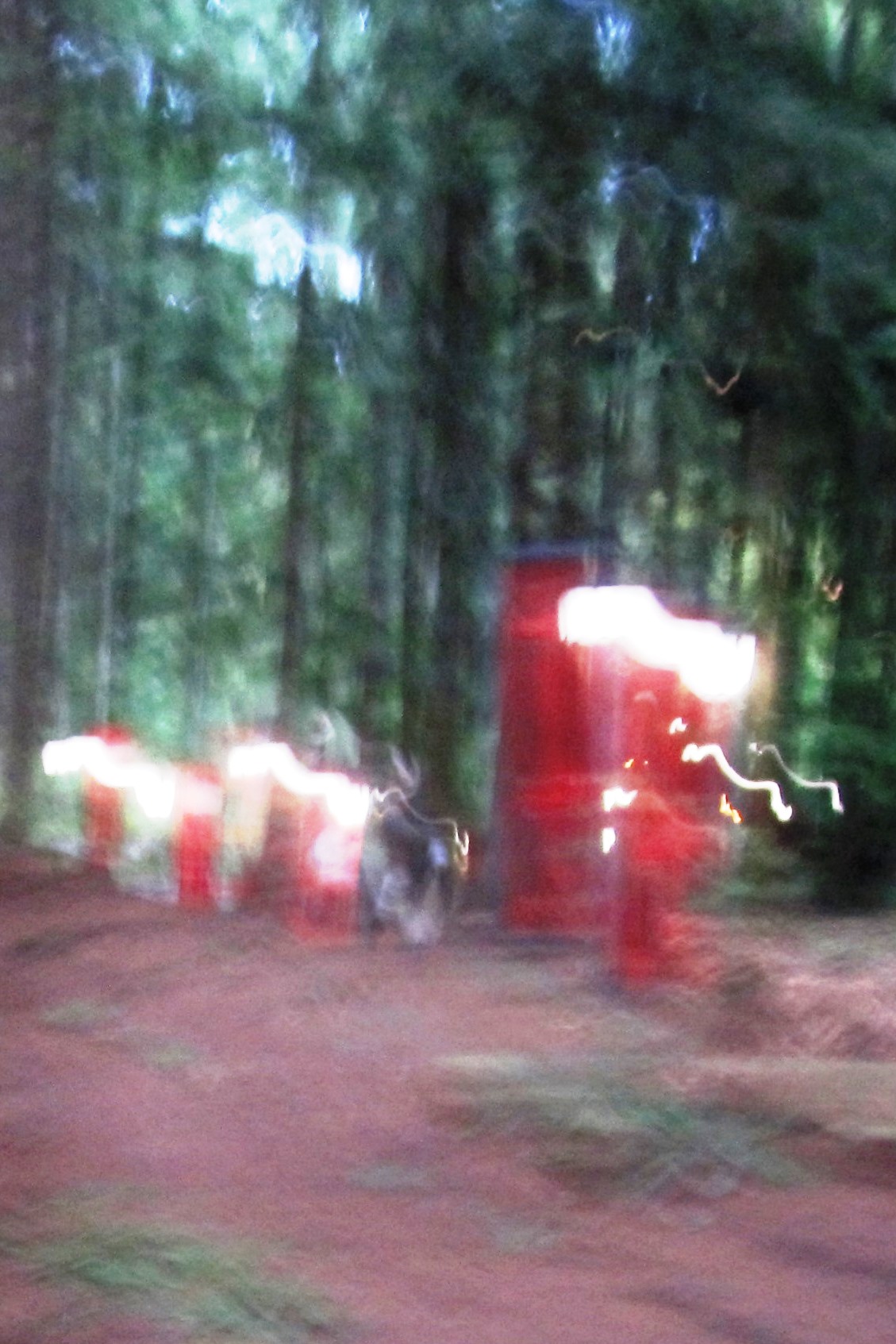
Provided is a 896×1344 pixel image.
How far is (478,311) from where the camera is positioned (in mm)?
16312

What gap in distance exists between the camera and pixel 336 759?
16578 mm

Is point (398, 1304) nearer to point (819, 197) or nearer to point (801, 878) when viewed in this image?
point (819, 197)

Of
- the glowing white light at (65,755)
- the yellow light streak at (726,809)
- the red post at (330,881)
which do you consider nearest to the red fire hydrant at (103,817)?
the glowing white light at (65,755)

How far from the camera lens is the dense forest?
1366cm

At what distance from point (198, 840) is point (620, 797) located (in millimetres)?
7383

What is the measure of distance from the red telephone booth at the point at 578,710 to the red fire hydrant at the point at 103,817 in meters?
8.40

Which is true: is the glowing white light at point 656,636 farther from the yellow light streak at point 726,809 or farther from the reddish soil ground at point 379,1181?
the yellow light streak at point 726,809

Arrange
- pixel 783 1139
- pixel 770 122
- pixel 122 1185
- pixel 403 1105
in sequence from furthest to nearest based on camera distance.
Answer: pixel 770 122 → pixel 403 1105 → pixel 783 1139 → pixel 122 1185

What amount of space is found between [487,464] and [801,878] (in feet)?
15.6

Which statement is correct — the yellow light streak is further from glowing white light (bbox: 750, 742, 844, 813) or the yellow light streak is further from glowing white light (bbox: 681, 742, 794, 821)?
glowing white light (bbox: 750, 742, 844, 813)

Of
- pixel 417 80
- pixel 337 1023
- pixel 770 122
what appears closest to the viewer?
pixel 337 1023

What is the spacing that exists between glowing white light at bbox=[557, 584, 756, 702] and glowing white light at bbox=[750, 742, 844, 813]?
805 millimetres

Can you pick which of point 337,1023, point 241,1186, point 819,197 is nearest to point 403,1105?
point 241,1186

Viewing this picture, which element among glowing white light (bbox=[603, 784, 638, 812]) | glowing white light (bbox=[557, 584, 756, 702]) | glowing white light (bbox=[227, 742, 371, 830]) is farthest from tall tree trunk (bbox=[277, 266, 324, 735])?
glowing white light (bbox=[603, 784, 638, 812])
